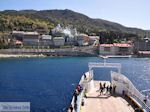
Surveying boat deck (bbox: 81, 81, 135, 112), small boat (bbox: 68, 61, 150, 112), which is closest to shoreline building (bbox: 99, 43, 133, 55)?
small boat (bbox: 68, 61, 150, 112)

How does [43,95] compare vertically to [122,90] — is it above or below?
below

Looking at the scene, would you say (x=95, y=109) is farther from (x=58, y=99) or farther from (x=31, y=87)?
(x=31, y=87)

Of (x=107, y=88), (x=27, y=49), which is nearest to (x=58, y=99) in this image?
(x=107, y=88)

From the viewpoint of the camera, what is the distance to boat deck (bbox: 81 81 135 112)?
29.7m

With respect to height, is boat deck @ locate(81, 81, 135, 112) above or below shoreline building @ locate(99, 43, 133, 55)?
above

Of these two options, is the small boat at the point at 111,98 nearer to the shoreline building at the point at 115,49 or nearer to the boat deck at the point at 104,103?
the boat deck at the point at 104,103

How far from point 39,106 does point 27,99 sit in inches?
228

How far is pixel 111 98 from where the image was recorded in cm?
3484

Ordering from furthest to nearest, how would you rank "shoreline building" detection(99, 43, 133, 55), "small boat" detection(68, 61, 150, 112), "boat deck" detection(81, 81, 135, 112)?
1. "shoreline building" detection(99, 43, 133, 55)
2. "boat deck" detection(81, 81, 135, 112)
3. "small boat" detection(68, 61, 150, 112)

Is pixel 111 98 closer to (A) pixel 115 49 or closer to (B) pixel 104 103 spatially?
(B) pixel 104 103

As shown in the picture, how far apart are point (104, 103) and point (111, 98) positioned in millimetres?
2705

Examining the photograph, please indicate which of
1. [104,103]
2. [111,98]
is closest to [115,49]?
[111,98]

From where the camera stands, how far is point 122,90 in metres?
36.9

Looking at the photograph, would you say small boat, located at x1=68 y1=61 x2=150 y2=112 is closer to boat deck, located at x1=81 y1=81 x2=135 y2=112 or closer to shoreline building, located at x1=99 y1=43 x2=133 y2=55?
boat deck, located at x1=81 y1=81 x2=135 y2=112
